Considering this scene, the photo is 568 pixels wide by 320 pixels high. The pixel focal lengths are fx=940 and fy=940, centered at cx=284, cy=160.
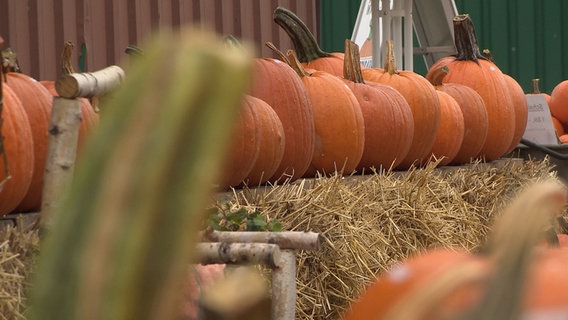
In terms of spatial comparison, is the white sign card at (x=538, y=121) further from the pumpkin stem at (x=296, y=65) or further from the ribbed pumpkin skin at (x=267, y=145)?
the ribbed pumpkin skin at (x=267, y=145)

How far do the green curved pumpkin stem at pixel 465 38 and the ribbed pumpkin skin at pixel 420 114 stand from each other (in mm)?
770

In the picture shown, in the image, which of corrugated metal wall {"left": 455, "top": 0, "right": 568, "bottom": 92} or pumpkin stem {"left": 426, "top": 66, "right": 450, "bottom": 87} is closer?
pumpkin stem {"left": 426, "top": 66, "right": 450, "bottom": 87}

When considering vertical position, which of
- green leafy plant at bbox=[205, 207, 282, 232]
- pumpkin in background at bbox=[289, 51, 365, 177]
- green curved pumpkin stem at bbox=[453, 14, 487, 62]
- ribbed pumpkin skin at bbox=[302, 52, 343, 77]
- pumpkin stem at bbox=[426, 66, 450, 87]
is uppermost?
green curved pumpkin stem at bbox=[453, 14, 487, 62]

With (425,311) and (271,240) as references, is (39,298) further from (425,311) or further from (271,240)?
(271,240)

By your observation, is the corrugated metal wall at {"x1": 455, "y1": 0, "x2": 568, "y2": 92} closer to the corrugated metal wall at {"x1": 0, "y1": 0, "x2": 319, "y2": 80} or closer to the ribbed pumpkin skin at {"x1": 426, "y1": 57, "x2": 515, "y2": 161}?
the corrugated metal wall at {"x1": 0, "y1": 0, "x2": 319, "y2": 80}

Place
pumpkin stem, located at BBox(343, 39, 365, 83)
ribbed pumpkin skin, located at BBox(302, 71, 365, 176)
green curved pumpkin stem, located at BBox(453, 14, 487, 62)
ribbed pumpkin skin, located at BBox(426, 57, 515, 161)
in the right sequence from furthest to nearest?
1. green curved pumpkin stem, located at BBox(453, 14, 487, 62)
2. ribbed pumpkin skin, located at BBox(426, 57, 515, 161)
3. pumpkin stem, located at BBox(343, 39, 365, 83)
4. ribbed pumpkin skin, located at BBox(302, 71, 365, 176)

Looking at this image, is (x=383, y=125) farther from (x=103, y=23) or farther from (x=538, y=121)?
(x=103, y=23)

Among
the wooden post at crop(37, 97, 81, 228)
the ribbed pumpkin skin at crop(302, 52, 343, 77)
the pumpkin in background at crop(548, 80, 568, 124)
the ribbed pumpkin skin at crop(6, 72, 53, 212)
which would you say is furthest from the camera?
the pumpkin in background at crop(548, 80, 568, 124)

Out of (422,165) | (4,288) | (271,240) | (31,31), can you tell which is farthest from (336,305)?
(31,31)

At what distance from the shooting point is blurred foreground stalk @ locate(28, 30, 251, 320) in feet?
0.66

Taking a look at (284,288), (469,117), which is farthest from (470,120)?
(284,288)

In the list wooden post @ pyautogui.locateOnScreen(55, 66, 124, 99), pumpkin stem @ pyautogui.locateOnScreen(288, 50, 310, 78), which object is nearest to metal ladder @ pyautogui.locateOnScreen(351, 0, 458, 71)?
pumpkin stem @ pyautogui.locateOnScreen(288, 50, 310, 78)

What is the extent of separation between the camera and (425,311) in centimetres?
23

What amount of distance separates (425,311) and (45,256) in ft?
0.30
